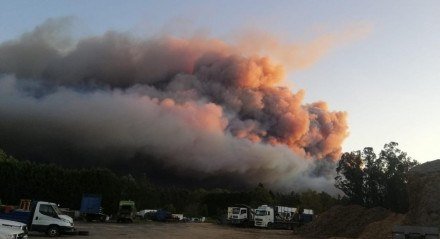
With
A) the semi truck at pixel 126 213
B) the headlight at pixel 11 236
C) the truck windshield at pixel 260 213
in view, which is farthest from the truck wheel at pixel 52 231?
the truck windshield at pixel 260 213

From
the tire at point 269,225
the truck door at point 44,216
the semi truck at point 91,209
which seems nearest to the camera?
the truck door at point 44,216

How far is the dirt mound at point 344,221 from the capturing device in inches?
2163

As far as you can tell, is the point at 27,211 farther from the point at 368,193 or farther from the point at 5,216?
the point at 368,193

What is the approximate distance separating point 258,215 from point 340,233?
17.5 metres

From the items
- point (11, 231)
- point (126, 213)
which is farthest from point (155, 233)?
point (126, 213)

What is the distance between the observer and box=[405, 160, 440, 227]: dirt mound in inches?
1434

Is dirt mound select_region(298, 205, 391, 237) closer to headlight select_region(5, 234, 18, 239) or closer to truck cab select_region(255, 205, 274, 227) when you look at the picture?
truck cab select_region(255, 205, 274, 227)

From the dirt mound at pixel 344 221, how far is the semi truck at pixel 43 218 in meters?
35.3

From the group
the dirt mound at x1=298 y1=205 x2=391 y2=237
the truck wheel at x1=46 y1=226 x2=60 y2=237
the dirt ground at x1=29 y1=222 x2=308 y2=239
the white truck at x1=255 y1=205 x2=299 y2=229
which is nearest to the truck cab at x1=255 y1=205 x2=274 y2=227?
the white truck at x1=255 y1=205 x2=299 y2=229

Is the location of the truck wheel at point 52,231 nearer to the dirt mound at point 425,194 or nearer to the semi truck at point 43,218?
the semi truck at point 43,218

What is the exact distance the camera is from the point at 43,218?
101ft

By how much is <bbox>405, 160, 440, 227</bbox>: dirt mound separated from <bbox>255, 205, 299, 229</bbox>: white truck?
32147mm

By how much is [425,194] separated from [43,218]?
102 ft

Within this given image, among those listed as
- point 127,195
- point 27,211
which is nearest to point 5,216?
point 27,211
